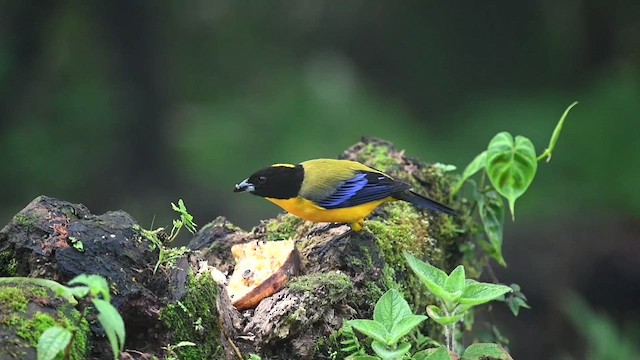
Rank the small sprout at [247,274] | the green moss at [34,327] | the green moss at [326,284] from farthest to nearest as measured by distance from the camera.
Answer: the small sprout at [247,274] < the green moss at [326,284] < the green moss at [34,327]

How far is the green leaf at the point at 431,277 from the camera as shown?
2598 millimetres

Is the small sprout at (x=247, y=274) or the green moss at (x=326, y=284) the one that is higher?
the green moss at (x=326, y=284)

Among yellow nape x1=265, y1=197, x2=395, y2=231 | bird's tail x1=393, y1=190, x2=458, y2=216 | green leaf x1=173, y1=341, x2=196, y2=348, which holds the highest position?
bird's tail x1=393, y1=190, x2=458, y2=216

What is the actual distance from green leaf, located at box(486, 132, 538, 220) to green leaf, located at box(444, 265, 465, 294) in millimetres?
1372

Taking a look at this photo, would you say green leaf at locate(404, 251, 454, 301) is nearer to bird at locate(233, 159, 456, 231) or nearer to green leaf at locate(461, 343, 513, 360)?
green leaf at locate(461, 343, 513, 360)

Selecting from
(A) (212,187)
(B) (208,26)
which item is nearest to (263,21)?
(B) (208,26)

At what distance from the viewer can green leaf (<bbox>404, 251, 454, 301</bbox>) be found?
2.60 metres

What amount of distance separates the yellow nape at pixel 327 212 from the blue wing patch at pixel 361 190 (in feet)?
0.07

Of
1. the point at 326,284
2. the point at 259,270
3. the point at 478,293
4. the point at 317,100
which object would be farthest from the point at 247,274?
the point at 317,100

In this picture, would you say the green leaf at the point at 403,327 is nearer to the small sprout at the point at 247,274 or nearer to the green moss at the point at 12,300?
the small sprout at the point at 247,274

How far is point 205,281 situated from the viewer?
2.63m

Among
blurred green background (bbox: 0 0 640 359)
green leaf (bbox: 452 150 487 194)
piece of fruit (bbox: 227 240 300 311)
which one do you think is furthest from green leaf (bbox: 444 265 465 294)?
blurred green background (bbox: 0 0 640 359)

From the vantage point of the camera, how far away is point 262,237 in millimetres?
3705

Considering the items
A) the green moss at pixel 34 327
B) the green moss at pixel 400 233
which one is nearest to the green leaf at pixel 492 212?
the green moss at pixel 400 233
